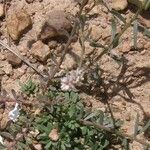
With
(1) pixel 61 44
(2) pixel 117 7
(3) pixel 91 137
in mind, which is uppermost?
(2) pixel 117 7

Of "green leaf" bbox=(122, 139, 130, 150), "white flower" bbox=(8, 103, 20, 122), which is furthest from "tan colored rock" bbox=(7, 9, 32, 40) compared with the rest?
"green leaf" bbox=(122, 139, 130, 150)

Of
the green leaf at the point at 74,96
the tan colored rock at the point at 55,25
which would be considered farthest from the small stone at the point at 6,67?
the green leaf at the point at 74,96

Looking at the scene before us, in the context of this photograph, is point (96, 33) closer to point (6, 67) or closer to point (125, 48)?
point (125, 48)

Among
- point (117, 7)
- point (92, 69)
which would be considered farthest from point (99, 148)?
point (117, 7)

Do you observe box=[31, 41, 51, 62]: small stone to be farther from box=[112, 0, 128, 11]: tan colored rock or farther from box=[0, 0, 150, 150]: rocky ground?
box=[112, 0, 128, 11]: tan colored rock

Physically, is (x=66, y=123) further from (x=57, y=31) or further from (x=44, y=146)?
(x=57, y=31)

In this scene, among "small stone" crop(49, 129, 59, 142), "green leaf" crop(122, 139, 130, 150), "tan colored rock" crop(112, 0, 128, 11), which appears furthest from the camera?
"tan colored rock" crop(112, 0, 128, 11)

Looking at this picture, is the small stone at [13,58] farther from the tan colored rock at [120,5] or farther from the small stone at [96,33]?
the tan colored rock at [120,5]
